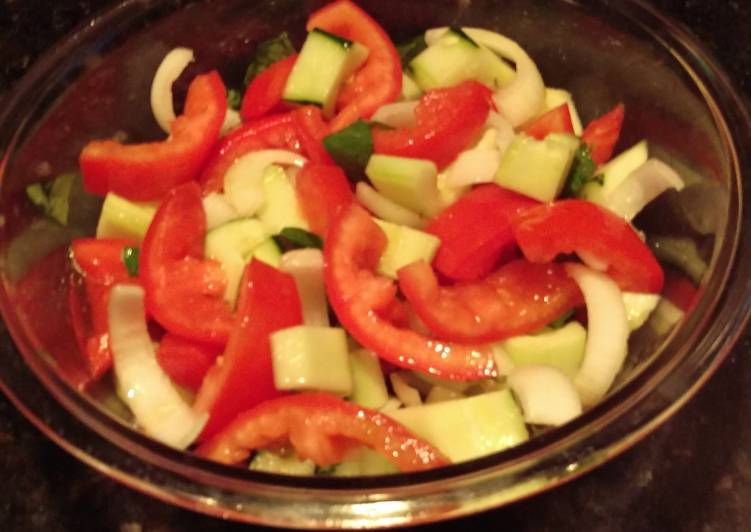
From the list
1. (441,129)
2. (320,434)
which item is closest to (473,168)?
(441,129)

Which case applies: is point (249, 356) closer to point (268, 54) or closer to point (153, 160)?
point (153, 160)

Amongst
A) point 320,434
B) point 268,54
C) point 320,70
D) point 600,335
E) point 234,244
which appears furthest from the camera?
point 268,54

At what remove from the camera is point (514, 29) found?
128 cm

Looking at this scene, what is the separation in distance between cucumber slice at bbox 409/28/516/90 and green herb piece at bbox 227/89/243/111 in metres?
0.24

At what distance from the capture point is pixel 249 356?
916 millimetres

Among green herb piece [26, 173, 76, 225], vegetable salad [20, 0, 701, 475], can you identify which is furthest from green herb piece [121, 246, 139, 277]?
green herb piece [26, 173, 76, 225]

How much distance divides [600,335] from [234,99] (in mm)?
615

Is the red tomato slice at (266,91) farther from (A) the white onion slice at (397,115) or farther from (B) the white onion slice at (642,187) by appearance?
(B) the white onion slice at (642,187)

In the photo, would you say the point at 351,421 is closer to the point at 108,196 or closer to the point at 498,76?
the point at 108,196

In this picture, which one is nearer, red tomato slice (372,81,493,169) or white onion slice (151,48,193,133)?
red tomato slice (372,81,493,169)

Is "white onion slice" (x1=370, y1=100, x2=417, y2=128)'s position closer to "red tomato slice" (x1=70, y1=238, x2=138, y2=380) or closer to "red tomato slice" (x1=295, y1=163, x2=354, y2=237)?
"red tomato slice" (x1=295, y1=163, x2=354, y2=237)

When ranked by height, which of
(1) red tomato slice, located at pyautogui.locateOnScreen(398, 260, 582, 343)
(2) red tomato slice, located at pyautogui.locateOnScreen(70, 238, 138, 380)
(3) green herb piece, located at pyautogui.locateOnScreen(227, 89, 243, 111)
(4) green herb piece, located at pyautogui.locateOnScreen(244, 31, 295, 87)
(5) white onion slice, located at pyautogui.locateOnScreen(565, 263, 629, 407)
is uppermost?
(4) green herb piece, located at pyautogui.locateOnScreen(244, 31, 295, 87)

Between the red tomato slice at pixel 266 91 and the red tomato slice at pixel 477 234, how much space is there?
0.30 meters

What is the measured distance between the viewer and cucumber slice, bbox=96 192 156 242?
3.67 ft
